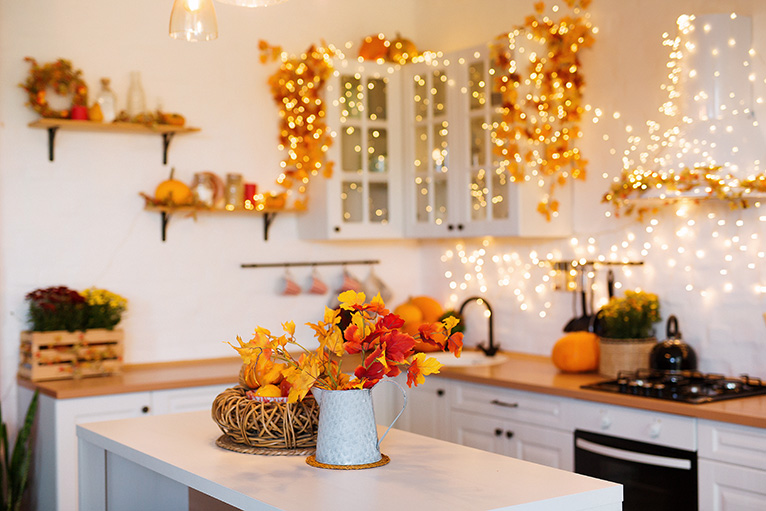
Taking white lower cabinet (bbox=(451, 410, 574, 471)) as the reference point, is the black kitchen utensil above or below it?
above

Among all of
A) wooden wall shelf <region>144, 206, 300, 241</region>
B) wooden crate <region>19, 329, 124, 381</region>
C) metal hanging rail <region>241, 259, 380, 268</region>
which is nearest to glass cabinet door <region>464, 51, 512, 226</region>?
metal hanging rail <region>241, 259, 380, 268</region>

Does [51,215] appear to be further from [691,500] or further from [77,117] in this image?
[691,500]

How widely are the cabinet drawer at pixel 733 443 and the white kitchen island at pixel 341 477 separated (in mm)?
1103

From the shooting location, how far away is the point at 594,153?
395 cm

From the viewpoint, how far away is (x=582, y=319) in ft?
12.9

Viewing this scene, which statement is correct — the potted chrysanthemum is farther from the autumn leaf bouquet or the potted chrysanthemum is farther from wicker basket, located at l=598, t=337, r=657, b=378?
wicker basket, located at l=598, t=337, r=657, b=378

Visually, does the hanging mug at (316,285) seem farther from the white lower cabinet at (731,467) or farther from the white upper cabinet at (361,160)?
the white lower cabinet at (731,467)

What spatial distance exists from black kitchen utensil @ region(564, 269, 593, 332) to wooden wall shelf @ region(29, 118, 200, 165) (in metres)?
1.93

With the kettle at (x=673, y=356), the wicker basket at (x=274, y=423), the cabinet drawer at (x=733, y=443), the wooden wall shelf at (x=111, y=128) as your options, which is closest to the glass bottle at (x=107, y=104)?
the wooden wall shelf at (x=111, y=128)

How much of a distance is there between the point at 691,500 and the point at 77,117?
287 cm

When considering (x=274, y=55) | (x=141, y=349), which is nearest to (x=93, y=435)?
(x=141, y=349)

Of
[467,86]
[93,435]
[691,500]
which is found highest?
[467,86]

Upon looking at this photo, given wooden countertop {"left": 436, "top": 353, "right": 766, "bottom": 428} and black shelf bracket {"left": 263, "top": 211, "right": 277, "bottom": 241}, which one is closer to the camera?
wooden countertop {"left": 436, "top": 353, "right": 766, "bottom": 428}

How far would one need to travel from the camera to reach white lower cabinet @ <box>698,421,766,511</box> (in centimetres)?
268
